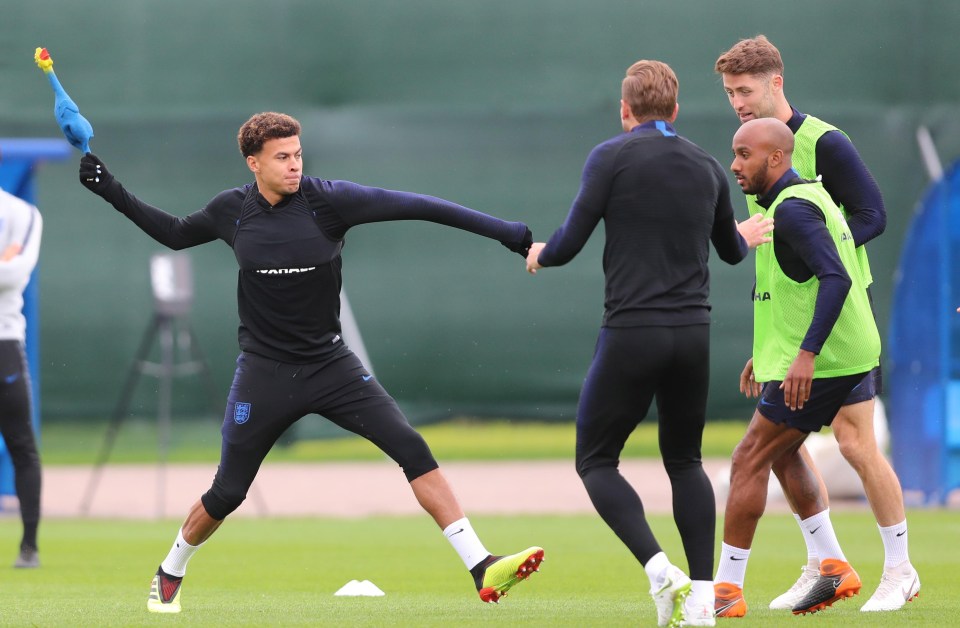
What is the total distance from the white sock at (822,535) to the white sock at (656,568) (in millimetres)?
1171

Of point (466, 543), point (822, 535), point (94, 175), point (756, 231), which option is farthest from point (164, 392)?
point (756, 231)

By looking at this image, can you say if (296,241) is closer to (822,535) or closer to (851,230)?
(851,230)

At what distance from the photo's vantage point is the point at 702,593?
16.1 feet

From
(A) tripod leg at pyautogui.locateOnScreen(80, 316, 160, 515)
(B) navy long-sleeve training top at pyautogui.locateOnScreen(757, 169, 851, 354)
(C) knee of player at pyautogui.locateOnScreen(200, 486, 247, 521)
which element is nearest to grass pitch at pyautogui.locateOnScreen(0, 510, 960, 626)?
(C) knee of player at pyautogui.locateOnScreen(200, 486, 247, 521)

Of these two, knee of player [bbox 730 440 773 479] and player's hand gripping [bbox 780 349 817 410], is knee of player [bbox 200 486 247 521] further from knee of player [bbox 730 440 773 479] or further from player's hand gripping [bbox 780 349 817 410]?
player's hand gripping [bbox 780 349 817 410]

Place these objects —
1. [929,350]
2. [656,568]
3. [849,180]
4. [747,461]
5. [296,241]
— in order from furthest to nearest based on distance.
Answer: [929,350], [849,180], [296,241], [747,461], [656,568]

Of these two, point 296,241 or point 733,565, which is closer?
point 733,565

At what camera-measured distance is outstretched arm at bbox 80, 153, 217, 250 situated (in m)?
5.66

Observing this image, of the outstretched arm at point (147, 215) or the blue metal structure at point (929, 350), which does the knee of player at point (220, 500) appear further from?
the blue metal structure at point (929, 350)

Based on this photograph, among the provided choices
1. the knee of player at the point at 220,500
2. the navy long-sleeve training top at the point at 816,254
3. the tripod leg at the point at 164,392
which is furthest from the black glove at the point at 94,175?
the tripod leg at the point at 164,392

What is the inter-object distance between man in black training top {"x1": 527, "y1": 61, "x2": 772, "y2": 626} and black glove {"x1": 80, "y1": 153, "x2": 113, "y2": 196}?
1774 millimetres

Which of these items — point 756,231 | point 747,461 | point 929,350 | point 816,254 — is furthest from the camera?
point 929,350

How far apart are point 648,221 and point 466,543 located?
4.83 ft

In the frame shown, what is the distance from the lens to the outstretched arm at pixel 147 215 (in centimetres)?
566
